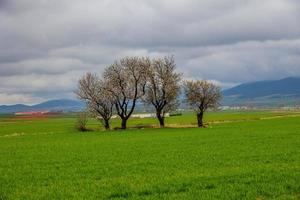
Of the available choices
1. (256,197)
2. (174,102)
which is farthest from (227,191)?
(174,102)

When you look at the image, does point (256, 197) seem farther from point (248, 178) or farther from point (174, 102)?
point (174, 102)

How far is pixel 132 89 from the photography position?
9075 centimetres

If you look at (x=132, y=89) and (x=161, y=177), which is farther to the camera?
(x=132, y=89)

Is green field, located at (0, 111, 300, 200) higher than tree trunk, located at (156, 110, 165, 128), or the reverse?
tree trunk, located at (156, 110, 165, 128)

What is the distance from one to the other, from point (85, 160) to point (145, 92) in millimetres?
59760

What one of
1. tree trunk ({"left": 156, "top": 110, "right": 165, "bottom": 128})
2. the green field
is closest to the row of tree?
tree trunk ({"left": 156, "top": 110, "right": 165, "bottom": 128})

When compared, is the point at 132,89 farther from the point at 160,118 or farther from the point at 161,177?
the point at 161,177

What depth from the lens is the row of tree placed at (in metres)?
89.4

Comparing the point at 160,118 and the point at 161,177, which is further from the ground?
the point at 160,118

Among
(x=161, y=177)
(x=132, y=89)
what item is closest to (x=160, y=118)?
(x=132, y=89)

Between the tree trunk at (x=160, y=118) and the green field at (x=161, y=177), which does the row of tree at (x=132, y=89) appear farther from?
the green field at (x=161, y=177)

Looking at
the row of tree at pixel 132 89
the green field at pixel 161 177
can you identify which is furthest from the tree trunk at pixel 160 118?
the green field at pixel 161 177

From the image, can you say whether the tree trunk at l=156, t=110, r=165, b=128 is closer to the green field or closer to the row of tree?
the row of tree

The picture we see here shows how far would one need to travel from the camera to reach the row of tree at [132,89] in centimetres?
8938
